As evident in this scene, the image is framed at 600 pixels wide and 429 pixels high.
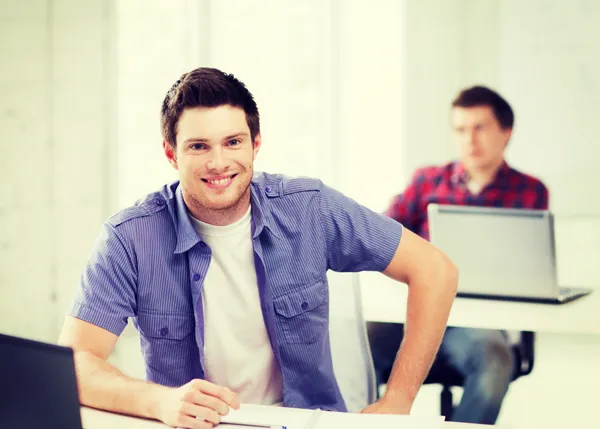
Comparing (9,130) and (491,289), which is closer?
(491,289)

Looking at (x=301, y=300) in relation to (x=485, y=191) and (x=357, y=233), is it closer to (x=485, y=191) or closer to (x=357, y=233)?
(x=357, y=233)

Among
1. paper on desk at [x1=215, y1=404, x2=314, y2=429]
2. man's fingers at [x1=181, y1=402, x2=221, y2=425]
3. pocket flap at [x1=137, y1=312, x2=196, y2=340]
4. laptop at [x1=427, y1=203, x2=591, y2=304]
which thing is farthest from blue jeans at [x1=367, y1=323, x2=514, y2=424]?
man's fingers at [x1=181, y1=402, x2=221, y2=425]

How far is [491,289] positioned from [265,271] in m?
1.00

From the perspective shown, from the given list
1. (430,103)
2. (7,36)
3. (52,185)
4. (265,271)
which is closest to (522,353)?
(265,271)

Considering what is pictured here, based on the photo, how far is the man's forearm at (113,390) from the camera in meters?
1.18

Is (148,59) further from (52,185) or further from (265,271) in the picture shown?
(265,271)

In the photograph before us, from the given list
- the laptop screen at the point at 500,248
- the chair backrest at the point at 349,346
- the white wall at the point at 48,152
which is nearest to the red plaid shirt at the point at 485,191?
the laptop screen at the point at 500,248

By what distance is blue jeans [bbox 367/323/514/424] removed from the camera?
7.06 feet

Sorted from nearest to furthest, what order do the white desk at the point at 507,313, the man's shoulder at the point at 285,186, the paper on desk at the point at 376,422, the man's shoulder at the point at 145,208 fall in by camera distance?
the paper on desk at the point at 376,422 < the man's shoulder at the point at 145,208 < the man's shoulder at the point at 285,186 < the white desk at the point at 507,313

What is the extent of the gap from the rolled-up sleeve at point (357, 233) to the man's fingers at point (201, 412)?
1.73 feet

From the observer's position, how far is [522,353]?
216 cm

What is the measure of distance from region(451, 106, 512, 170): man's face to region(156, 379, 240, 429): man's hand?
239 centimetres

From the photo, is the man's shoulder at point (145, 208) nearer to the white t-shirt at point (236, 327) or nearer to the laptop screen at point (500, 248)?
the white t-shirt at point (236, 327)

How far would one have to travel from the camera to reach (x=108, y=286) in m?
1.39
